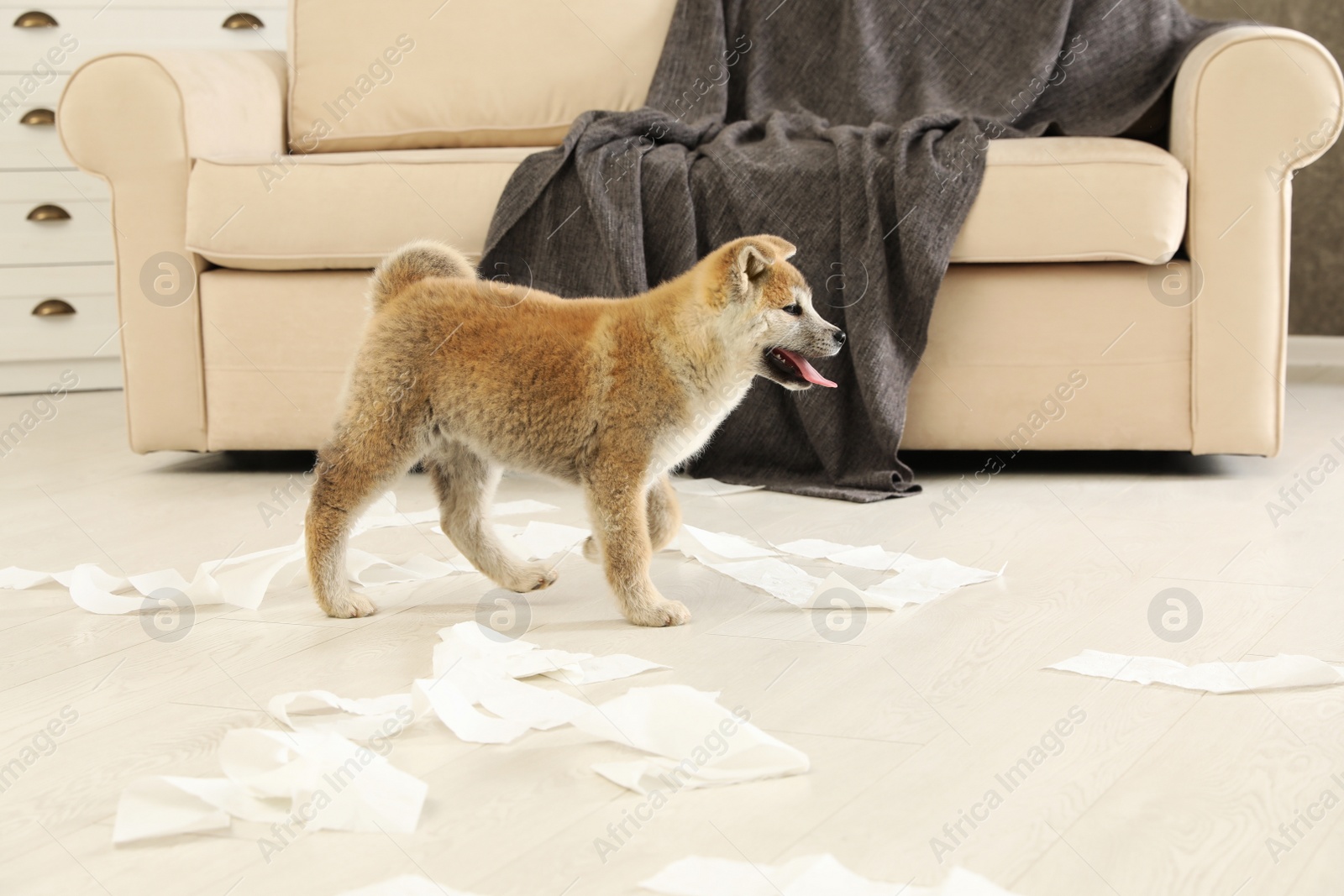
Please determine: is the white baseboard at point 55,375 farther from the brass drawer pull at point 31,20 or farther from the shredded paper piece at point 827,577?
the shredded paper piece at point 827,577

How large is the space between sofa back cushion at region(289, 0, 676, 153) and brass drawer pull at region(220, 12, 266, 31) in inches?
37.6

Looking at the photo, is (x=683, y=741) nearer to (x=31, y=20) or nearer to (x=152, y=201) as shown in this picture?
(x=152, y=201)

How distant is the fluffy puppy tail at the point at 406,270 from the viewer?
1.86 metres

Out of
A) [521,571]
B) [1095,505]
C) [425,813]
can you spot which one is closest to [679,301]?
[521,571]

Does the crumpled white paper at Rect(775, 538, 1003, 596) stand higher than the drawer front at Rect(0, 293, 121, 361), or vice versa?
the crumpled white paper at Rect(775, 538, 1003, 596)

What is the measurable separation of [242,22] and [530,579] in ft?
9.81

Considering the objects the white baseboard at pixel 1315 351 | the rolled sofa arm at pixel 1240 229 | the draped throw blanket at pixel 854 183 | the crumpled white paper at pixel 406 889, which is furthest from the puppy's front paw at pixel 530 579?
the white baseboard at pixel 1315 351

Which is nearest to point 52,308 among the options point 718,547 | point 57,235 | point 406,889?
point 57,235

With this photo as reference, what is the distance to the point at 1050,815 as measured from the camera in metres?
1.13

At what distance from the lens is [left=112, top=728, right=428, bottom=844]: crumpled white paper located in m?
1.15

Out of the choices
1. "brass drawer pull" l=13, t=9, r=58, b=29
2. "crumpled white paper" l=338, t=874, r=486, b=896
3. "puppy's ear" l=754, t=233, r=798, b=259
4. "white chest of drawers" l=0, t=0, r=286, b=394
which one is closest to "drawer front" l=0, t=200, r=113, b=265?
"white chest of drawers" l=0, t=0, r=286, b=394

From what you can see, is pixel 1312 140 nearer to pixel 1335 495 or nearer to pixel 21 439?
pixel 1335 495

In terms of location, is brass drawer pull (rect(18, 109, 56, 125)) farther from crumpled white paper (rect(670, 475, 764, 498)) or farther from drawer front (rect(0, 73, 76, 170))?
crumpled white paper (rect(670, 475, 764, 498))

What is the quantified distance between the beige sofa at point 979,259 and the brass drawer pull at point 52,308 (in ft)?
4.71
